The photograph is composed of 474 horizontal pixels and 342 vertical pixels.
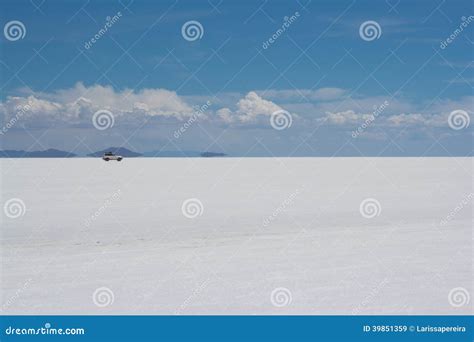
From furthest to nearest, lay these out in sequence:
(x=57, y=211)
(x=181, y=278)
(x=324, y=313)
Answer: (x=57, y=211) < (x=181, y=278) < (x=324, y=313)

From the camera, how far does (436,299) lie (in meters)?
5.67

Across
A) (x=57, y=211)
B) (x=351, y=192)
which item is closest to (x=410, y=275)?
(x=57, y=211)

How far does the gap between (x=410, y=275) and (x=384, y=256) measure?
103 cm

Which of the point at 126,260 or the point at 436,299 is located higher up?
the point at 126,260

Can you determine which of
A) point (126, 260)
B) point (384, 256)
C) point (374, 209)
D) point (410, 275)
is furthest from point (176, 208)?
point (410, 275)

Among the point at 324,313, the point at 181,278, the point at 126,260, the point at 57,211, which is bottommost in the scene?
the point at 324,313

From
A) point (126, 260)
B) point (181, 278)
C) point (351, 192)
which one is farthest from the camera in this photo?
point (351, 192)

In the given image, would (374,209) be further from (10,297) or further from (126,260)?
(10,297)

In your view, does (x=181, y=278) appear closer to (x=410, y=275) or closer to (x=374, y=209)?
(x=410, y=275)

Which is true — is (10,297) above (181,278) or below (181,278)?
below

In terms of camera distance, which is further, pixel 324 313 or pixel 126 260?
pixel 126 260

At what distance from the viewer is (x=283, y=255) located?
7.67m

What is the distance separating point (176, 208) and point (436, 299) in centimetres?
856

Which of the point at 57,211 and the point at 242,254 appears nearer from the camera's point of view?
the point at 242,254
